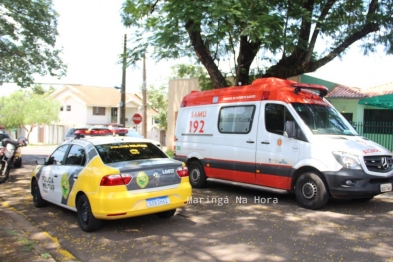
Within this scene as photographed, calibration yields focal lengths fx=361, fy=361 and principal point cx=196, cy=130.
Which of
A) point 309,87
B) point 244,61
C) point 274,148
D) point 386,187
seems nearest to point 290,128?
point 274,148

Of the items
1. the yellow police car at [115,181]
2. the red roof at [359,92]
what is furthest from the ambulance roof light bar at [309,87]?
the red roof at [359,92]

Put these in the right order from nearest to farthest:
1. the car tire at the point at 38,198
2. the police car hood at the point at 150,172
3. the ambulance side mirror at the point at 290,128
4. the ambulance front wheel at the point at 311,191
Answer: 1. the police car hood at the point at 150,172
2. the ambulance front wheel at the point at 311,191
3. the ambulance side mirror at the point at 290,128
4. the car tire at the point at 38,198

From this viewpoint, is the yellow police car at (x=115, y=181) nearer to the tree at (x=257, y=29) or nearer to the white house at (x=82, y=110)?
the tree at (x=257, y=29)

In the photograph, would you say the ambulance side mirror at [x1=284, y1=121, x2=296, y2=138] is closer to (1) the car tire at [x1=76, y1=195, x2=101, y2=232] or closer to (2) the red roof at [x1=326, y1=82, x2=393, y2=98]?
(1) the car tire at [x1=76, y1=195, x2=101, y2=232]

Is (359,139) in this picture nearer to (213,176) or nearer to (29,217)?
(213,176)

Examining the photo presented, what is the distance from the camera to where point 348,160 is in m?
6.78

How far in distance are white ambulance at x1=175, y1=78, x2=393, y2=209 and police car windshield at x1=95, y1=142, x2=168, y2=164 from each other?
260 centimetres

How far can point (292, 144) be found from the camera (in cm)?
751

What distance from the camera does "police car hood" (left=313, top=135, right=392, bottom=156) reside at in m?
6.85

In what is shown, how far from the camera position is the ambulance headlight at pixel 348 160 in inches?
266

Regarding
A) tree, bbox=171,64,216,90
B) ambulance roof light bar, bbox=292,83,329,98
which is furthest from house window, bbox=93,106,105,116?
ambulance roof light bar, bbox=292,83,329,98

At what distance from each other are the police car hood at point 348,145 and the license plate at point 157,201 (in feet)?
10.6

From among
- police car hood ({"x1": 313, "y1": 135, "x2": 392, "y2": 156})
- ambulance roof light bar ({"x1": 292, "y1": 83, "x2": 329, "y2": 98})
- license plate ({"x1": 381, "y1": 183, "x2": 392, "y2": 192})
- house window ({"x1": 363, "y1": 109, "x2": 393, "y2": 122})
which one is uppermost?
ambulance roof light bar ({"x1": 292, "y1": 83, "x2": 329, "y2": 98})

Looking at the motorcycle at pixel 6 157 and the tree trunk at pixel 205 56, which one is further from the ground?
the tree trunk at pixel 205 56
